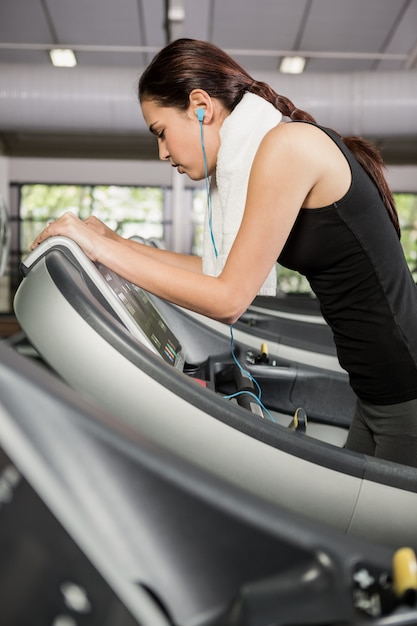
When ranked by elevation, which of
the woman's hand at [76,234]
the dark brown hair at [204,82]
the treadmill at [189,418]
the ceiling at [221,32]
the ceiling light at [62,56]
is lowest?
the treadmill at [189,418]

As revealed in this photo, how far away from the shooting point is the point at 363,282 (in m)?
1.04

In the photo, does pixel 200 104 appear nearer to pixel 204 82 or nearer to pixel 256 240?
pixel 204 82

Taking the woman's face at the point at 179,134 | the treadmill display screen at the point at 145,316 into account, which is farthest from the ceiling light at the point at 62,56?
the woman's face at the point at 179,134

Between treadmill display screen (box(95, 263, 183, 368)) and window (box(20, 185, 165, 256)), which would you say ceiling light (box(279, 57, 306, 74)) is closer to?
window (box(20, 185, 165, 256))


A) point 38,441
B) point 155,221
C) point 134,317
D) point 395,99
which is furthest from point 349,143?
point 155,221

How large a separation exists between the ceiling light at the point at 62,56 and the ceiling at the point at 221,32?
0.07 m

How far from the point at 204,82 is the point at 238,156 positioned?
123 millimetres

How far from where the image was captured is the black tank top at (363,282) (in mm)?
998

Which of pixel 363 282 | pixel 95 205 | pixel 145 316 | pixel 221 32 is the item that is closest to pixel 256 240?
pixel 363 282

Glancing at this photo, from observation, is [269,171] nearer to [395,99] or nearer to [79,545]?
[79,545]

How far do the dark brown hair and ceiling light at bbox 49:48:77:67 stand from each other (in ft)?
17.4

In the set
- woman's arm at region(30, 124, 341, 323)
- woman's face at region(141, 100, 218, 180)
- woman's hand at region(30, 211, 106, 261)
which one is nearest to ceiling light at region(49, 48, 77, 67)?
woman's face at region(141, 100, 218, 180)

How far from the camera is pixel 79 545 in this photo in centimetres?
49

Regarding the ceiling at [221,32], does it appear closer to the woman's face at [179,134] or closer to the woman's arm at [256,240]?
the woman's face at [179,134]
